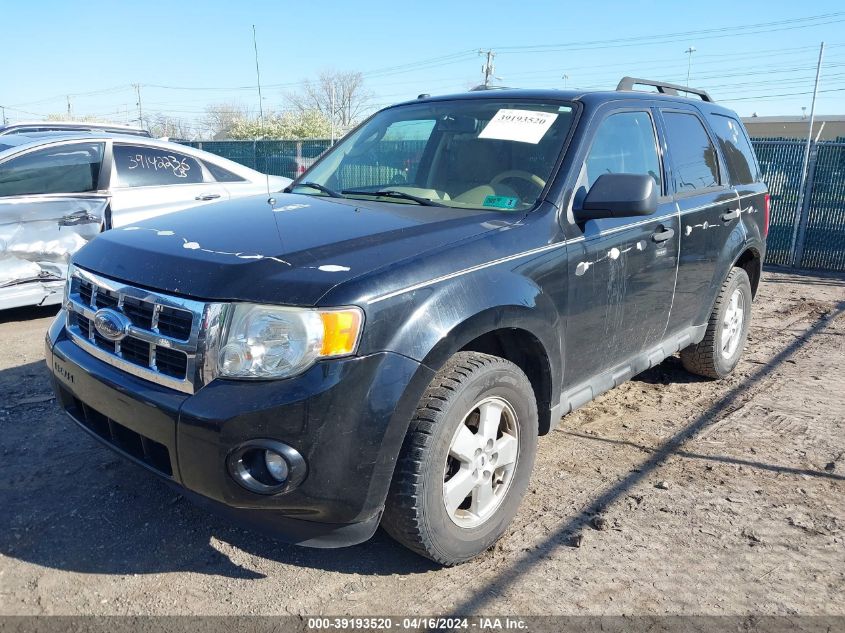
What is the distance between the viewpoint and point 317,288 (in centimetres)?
225

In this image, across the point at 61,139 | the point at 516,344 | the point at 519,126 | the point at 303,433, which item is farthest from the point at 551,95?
the point at 61,139

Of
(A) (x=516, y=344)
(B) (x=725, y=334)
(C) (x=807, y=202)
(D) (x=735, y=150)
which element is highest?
(D) (x=735, y=150)

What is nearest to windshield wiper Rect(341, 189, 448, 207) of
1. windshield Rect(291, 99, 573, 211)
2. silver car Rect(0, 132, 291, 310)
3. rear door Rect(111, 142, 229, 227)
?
windshield Rect(291, 99, 573, 211)

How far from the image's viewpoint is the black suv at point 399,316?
224cm

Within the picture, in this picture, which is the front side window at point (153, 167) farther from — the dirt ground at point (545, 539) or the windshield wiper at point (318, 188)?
the windshield wiper at point (318, 188)

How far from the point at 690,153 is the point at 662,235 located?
88cm

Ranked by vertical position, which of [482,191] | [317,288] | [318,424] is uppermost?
[482,191]

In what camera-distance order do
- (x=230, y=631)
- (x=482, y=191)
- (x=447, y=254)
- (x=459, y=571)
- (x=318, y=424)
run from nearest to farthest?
(x=318, y=424) → (x=230, y=631) → (x=447, y=254) → (x=459, y=571) → (x=482, y=191)

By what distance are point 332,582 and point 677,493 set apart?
1.80m

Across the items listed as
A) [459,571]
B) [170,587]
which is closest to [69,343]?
[170,587]

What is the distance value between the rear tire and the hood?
8.05 feet

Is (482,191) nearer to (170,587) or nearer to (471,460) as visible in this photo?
(471,460)

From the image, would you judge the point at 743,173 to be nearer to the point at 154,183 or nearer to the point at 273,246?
the point at 273,246

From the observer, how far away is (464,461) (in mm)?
2686
